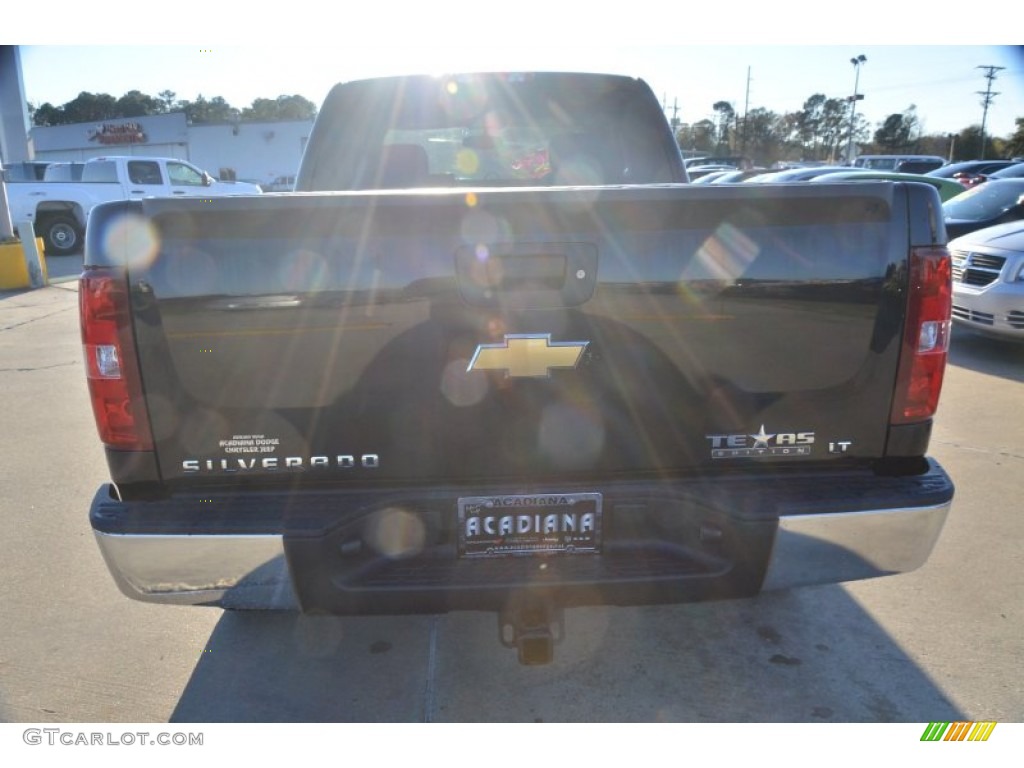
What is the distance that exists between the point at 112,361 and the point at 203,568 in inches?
24.1

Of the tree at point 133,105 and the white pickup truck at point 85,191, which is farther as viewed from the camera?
the tree at point 133,105

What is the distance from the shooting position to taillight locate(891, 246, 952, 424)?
2.05 m

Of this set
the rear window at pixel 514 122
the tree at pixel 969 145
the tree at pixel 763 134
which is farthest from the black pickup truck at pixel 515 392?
the tree at pixel 763 134

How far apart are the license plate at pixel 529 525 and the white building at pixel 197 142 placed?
131 feet

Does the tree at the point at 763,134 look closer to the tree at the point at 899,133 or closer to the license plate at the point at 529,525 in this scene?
the tree at the point at 899,133

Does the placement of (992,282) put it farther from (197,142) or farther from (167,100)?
(167,100)

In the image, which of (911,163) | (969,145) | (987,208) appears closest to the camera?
(987,208)

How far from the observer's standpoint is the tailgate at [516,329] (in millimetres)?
1951

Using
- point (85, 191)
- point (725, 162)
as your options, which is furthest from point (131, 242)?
point (725, 162)

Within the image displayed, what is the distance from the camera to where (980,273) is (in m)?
6.96

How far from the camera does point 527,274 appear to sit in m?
1.97

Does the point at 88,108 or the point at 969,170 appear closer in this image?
the point at 969,170

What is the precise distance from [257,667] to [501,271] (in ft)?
5.84
